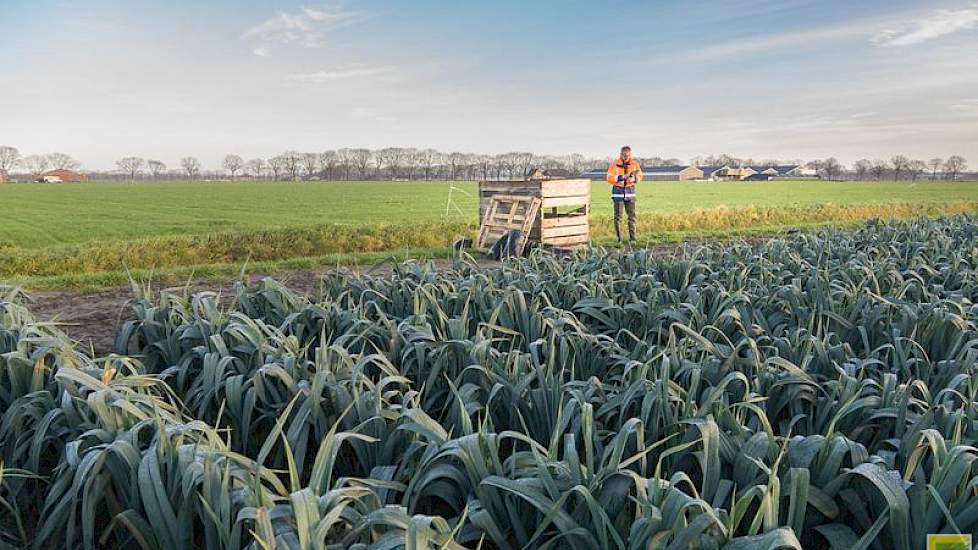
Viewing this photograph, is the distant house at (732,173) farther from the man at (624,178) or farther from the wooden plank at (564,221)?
the wooden plank at (564,221)

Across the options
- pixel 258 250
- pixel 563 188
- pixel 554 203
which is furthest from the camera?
pixel 258 250

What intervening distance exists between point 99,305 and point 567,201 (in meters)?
8.16

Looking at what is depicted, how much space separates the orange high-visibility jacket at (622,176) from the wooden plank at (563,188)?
1.91 m

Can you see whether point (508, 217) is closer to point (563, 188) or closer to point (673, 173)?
point (563, 188)

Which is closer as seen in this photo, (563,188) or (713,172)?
(563,188)

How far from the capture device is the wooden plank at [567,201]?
12.0 metres

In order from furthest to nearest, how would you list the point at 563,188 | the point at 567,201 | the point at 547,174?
1. the point at 547,174
2. the point at 567,201
3. the point at 563,188

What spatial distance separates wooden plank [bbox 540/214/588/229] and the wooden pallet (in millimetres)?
236

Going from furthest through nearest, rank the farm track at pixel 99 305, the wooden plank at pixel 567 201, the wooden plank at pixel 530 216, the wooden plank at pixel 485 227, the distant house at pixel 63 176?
1. the distant house at pixel 63 176
2. the wooden plank at pixel 485 227
3. the wooden plank at pixel 567 201
4. the wooden plank at pixel 530 216
5. the farm track at pixel 99 305

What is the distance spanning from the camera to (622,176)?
1449 centimetres

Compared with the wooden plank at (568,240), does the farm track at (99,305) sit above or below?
below

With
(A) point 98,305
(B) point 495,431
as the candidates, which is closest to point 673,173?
(A) point 98,305

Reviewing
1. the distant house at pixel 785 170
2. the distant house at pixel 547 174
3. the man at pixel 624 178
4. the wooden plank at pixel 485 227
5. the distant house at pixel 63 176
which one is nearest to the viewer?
the wooden plank at pixel 485 227

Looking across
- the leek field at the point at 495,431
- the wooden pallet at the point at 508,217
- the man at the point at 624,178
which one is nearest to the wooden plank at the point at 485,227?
the wooden pallet at the point at 508,217
